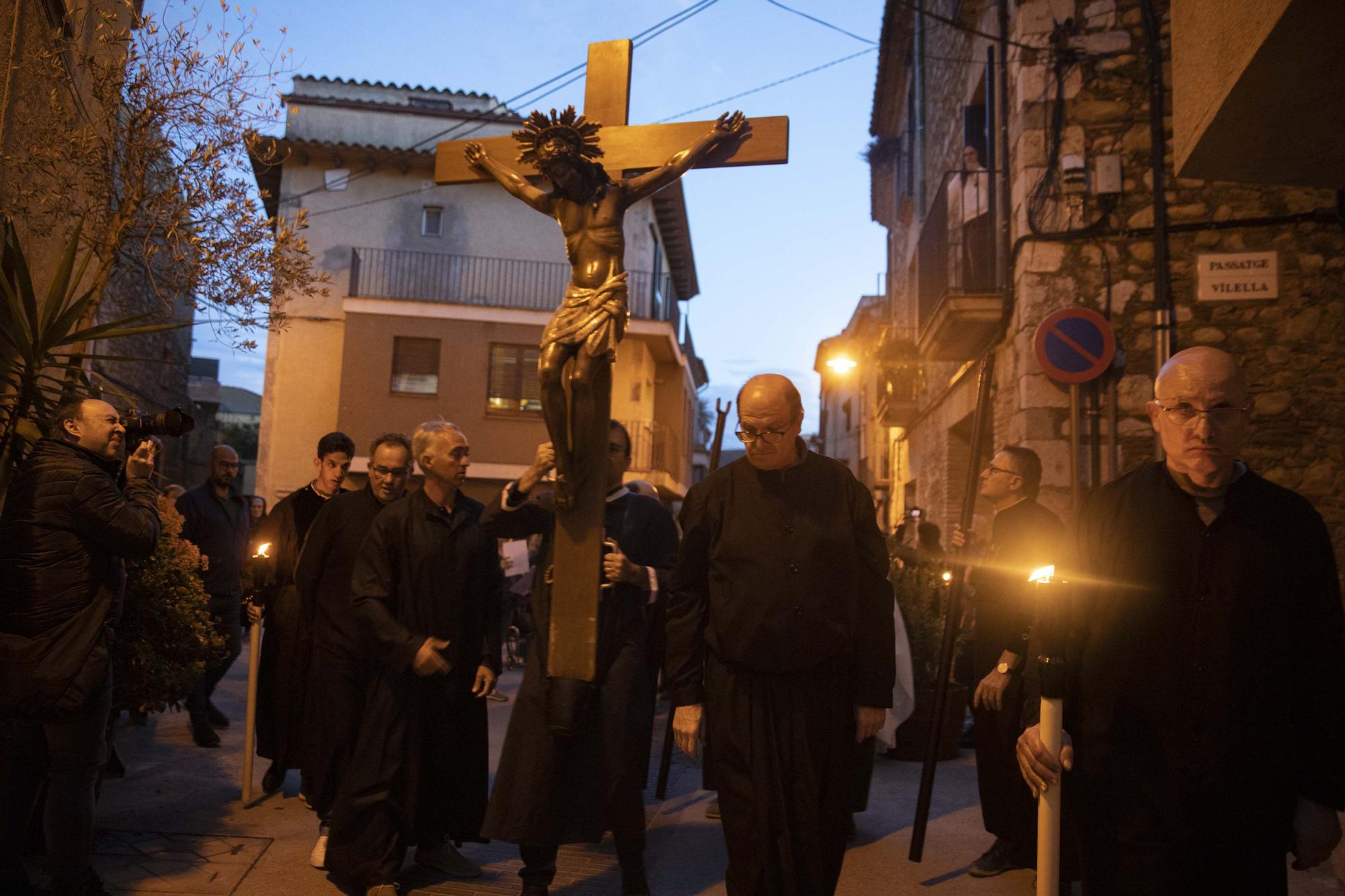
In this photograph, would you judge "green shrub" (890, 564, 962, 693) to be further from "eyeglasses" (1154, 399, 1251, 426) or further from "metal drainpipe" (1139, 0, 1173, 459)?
"eyeglasses" (1154, 399, 1251, 426)

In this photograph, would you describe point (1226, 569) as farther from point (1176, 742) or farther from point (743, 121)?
point (743, 121)

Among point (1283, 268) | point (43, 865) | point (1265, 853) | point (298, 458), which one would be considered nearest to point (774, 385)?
point (1265, 853)

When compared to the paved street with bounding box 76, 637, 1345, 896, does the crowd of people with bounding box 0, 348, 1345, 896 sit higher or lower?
higher

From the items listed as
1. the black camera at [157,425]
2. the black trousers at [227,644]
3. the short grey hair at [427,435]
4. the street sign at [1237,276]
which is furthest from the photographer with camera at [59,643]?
the street sign at [1237,276]

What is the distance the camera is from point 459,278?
2258cm

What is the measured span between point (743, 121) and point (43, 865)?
3.82m

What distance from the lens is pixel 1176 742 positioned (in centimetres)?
247

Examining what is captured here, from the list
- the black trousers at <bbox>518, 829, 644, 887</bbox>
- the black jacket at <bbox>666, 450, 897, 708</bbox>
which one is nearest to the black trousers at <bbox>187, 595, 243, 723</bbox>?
the black trousers at <bbox>518, 829, 644, 887</bbox>

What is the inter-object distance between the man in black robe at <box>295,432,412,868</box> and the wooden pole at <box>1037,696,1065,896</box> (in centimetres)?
284

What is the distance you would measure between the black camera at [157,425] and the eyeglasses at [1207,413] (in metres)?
3.24

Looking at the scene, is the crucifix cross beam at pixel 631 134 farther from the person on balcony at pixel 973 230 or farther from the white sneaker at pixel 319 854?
the person on balcony at pixel 973 230

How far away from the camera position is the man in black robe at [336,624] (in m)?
4.38

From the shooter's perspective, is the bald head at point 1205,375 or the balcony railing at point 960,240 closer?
the bald head at point 1205,375

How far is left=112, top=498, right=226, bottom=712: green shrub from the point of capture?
4461mm
